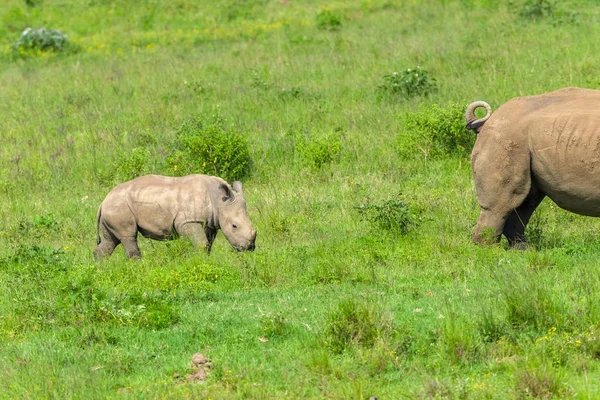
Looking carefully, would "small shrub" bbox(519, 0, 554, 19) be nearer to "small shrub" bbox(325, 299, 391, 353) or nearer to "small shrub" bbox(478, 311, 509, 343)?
"small shrub" bbox(478, 311, 509, 343)

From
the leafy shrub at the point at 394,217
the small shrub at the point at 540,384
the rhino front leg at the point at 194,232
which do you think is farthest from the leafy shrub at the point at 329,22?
the small shrub at the point at 540,384

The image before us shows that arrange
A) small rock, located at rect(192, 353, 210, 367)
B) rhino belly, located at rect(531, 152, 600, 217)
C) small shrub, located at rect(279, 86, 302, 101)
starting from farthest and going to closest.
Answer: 1. small shrub, located at rect(279, 86, 302, 101)
2. rhino belly, located at rect(531, 152, 600, 217)
3. small rock, located at rect(192, 353, 210, 367)

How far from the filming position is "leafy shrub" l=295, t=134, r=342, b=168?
15.7 meters

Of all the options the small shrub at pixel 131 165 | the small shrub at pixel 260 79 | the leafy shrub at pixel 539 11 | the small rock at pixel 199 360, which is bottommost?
the small shrub at pixel 131 165

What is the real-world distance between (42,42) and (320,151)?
12.5 meters

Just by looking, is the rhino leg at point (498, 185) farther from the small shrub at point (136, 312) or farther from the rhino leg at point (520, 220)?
the small shrub at point (136, 312)

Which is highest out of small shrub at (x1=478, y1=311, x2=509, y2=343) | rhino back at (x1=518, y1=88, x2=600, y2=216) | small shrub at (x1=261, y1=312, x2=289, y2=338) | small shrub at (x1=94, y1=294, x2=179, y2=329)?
rhino back at (x1=518, y1=88, x2=600, y2=216)

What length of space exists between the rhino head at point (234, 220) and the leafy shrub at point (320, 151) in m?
4.03

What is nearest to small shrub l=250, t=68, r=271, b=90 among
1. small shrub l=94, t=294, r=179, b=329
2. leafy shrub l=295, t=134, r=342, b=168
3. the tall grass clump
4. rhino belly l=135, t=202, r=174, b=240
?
leafy shrub l=295, t=134, r=342, b=168

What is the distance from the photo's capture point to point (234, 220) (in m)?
11.6

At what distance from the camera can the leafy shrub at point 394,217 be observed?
38.6 feet

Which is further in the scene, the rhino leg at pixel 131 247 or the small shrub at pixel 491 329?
the rhino leg at pixel 131 247

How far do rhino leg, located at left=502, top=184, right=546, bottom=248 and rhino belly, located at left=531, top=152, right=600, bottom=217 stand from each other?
466 millimetres

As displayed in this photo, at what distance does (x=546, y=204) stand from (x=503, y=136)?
258 centimetres
